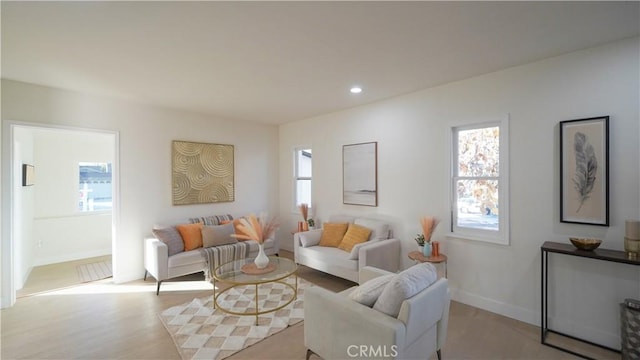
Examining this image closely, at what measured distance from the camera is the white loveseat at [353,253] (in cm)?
349

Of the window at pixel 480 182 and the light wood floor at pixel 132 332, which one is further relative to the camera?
the window at pixel 480 182

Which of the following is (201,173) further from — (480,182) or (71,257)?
(480,182)

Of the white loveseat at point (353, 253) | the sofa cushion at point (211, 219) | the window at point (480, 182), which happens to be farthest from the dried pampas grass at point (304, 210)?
the window at point (480, 182)

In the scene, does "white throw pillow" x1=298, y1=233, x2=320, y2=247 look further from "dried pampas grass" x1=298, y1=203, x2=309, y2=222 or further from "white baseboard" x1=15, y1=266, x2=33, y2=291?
"white baseboard" x1=15, y1=266, x2=33, y2=291

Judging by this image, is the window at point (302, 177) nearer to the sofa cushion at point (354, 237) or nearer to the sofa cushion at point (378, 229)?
the sofa cushion at point (354, 237)

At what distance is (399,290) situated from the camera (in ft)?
5.84

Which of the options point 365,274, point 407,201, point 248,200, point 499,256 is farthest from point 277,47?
point 248,200

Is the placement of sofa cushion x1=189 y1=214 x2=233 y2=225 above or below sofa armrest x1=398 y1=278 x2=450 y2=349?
above

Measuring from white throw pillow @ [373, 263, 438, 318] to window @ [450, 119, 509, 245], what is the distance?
1691 millimetres

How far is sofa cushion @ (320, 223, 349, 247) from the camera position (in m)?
4.23

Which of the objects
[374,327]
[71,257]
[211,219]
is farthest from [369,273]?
[71,257]

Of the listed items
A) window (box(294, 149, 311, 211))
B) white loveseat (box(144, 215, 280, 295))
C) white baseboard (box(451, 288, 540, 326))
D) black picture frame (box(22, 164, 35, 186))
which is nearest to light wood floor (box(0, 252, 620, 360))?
white baseboard (box(451, 288, 540, 326))

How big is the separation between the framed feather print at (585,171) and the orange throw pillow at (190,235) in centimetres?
437

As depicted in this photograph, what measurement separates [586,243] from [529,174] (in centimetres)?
79
